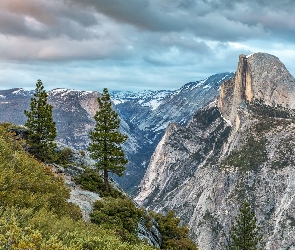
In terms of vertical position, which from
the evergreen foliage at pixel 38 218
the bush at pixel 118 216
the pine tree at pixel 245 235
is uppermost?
the evergreen foliage at pixel 38 218

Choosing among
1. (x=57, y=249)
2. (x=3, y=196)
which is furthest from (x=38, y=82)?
(x=57, y=249)

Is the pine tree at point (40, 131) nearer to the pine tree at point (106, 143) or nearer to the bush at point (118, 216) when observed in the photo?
the pine tree at point (106, 143)

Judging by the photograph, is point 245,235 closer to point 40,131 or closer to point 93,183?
point 93,183

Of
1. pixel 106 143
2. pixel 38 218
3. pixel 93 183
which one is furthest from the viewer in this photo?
pixel 93 183

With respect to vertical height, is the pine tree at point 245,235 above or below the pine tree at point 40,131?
below

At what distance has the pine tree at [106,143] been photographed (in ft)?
152

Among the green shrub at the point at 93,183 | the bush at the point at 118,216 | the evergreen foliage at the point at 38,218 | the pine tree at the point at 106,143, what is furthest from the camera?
the pine tree at the point at 106,143

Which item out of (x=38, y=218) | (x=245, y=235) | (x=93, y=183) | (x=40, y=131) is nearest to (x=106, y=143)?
(x=93, y=183)

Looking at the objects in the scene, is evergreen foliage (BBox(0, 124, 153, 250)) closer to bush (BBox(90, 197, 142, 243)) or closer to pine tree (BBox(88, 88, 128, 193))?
bush (BBox(90, 197, 142, 243))

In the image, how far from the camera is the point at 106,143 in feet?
155

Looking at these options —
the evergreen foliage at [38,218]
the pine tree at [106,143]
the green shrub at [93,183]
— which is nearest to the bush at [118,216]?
the evergreen foliage at [38,218]

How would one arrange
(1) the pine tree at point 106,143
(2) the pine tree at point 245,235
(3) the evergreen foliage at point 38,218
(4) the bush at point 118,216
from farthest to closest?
(2) the pine tree at point 245,235
(1) the pine tree at point 106,143
(4) the bush at point 118,216
(3) the evergreen foliage at point 38,218

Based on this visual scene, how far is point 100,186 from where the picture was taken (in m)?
48.3

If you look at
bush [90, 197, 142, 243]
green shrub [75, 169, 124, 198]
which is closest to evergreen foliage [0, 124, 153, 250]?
bush [90, 197, 142, 243]
